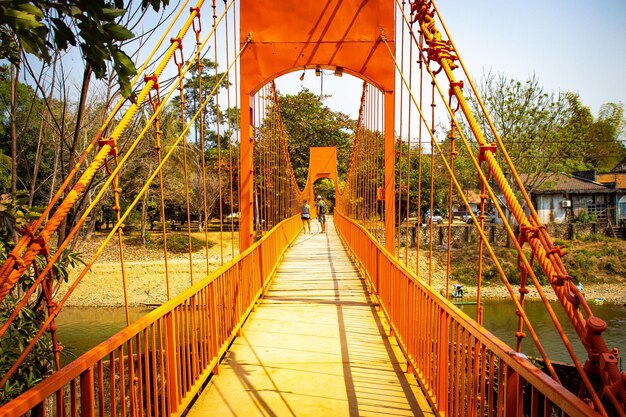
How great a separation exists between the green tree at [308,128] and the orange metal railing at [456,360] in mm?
35601

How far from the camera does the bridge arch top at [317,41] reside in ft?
27.7

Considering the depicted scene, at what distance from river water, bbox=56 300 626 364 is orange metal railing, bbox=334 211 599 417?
47.6 ft

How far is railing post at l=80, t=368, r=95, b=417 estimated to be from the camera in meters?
2.31

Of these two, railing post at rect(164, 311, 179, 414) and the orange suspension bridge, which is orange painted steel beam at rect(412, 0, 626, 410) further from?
railing post at rect(164, 311, 179, 414)

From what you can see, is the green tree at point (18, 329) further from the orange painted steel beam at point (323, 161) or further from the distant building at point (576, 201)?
the distant building at point (576, 201)

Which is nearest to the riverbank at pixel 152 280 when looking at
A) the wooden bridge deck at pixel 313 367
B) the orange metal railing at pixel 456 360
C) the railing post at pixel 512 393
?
the wooden bridge deck at pixel 313 367

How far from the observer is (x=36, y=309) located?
20.5ft

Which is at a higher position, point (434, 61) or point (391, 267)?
point (434, 61)

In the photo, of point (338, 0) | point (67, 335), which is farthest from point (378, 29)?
point (67, 335)

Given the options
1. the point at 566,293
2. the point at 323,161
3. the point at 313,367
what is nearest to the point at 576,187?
the point at 323,161

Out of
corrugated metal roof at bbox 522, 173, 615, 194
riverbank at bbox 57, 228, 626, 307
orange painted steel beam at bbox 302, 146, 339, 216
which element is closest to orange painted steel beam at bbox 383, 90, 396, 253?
riverbank at bbox 57, 228, 626, 307

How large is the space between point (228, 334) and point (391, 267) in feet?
6.75

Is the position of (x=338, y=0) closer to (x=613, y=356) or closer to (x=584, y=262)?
(x=613, y=356)

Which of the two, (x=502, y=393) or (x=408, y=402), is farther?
(x=408, y=402)
